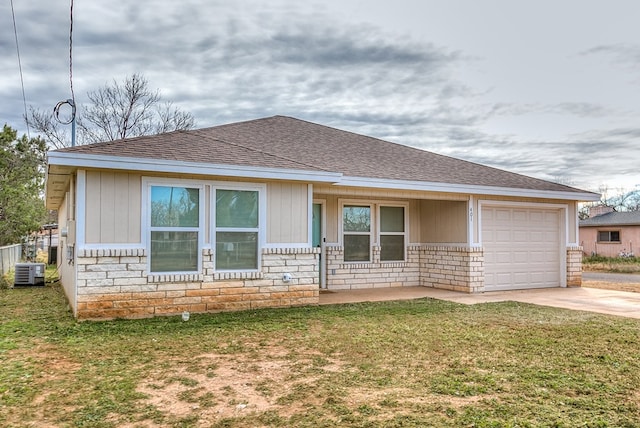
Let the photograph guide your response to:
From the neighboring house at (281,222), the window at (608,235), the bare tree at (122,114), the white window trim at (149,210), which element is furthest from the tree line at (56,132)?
the window at (608,235)

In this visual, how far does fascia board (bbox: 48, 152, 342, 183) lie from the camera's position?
7.08 metres

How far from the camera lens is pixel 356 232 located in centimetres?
1213

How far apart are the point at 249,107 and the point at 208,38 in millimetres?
8847

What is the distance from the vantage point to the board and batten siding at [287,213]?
8.70 meters

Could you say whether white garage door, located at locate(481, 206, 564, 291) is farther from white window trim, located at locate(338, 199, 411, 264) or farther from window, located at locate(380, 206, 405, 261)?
window, located at locate(380, 206, 405, 261)

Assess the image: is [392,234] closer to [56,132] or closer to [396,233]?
[396,233]

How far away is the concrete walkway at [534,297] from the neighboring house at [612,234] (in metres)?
19.2

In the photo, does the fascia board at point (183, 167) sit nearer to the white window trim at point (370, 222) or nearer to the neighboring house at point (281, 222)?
the neighboring house at point (281, 222)

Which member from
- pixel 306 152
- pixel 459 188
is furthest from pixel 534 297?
pixel 306 152

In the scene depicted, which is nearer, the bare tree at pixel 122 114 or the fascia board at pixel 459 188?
the fascia board at pixel 459 188

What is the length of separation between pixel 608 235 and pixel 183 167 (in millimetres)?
29741

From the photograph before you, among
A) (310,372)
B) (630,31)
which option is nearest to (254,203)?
(310,372)

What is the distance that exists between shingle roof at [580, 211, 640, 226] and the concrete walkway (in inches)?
752

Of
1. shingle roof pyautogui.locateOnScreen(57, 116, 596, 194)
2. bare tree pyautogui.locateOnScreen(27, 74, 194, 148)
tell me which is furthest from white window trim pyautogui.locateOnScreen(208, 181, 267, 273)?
bare tree pyautogui.locateOnScreen(27, 74, 194, 148)
